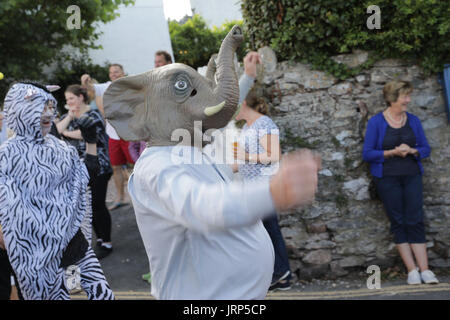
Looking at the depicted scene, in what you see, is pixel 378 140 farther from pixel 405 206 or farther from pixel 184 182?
pixel 184 182

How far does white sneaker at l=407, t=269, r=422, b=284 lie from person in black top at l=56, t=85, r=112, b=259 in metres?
3.34

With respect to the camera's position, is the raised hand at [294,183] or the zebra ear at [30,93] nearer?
the raised hand at [294,183]

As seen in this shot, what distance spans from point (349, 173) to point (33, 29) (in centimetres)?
870

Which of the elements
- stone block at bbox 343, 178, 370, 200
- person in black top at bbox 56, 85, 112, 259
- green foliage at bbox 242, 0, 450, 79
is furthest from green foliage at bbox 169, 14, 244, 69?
stone block at bbox 343, 178, 370, 200

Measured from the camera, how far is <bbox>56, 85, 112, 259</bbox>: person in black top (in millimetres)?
5234

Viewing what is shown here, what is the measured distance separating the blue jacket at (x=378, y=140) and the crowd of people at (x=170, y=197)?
1 centimetres

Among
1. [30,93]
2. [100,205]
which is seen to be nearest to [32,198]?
[30,93]

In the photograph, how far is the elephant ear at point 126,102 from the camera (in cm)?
186

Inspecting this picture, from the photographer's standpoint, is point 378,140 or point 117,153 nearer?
point 378,140

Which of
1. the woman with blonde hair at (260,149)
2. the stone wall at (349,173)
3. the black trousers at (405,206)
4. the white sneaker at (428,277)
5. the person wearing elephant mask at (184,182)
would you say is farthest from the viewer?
the stone wall at (349,173)

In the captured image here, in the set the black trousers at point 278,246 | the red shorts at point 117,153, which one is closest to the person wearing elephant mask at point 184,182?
the black trousers at point 278,246

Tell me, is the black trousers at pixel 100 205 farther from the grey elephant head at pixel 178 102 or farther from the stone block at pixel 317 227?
the grey elephant head at pixel 178 102

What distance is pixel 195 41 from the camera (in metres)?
16.7
